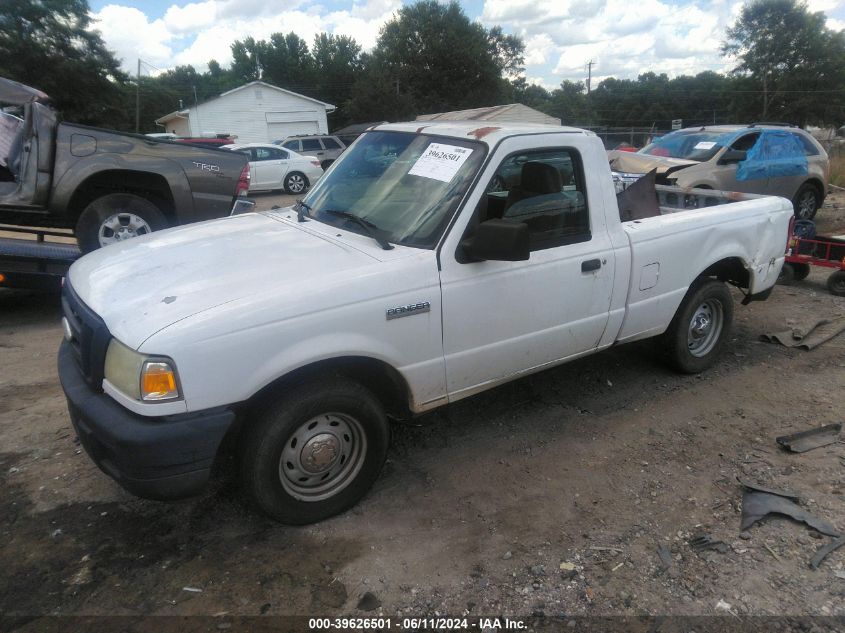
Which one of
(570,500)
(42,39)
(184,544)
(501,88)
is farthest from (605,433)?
(501,88)

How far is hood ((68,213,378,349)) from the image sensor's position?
2.74m

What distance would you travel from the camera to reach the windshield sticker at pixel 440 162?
3479mm

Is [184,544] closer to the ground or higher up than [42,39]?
closer to the ground

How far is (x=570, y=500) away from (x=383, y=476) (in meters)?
1.06

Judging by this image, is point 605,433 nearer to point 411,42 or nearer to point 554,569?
point 554,569

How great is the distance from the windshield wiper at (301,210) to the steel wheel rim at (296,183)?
1520 cm

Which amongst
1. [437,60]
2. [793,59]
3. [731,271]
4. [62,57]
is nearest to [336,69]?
[437,60]

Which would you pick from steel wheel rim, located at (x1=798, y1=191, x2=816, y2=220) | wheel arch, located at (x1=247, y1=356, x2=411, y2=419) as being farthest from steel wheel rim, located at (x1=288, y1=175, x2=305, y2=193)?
wheel arch, located at (x1=247, y1=356, x2=411, y2=419)

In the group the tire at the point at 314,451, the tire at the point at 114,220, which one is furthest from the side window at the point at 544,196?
the tire at the point at 114,220

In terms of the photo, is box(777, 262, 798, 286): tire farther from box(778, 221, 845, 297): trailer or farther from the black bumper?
the black bumper

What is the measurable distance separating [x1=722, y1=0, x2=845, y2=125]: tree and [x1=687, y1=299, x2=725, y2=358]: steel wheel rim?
4517 centimetres

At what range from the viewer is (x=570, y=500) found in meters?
3.45

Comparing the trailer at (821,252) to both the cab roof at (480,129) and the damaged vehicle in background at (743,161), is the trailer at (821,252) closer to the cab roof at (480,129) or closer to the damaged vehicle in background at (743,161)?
the damaged vehicle in background at (743,161)

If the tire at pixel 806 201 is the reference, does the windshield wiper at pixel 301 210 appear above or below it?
below
